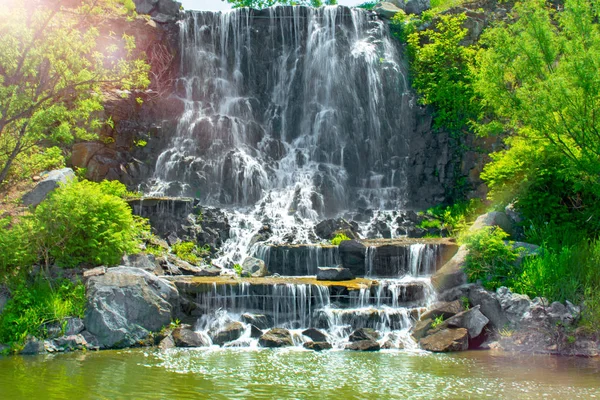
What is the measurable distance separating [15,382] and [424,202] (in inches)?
759

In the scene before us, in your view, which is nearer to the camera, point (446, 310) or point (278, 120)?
point (446, 310)

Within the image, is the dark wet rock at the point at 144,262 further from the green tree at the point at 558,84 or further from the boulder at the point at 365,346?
the green tree at the point at 558,84

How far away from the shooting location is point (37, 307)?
13.5m

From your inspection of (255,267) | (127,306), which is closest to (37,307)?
(127,306)

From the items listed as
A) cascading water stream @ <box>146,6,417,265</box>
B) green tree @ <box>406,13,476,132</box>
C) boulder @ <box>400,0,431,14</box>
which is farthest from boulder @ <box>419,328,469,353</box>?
boulder @ <box>400,0,431,14</box>

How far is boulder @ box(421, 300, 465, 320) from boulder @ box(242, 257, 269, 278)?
5.39 m

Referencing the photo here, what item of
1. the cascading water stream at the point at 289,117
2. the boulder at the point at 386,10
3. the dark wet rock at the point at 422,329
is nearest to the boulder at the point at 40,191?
the cascading water stream at the point at 289,117

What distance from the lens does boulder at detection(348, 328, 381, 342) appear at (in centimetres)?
1353

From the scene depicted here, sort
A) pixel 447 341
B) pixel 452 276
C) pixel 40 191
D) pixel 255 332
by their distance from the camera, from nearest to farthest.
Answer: pixel 447 341
pixel 255 332
pixel 452 276
pixel 40 191

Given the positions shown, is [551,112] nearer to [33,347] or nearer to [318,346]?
[318,346]

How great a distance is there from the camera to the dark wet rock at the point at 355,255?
1816 centimetres

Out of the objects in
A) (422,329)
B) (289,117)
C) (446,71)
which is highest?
(446,71)

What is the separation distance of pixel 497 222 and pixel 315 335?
6794mm

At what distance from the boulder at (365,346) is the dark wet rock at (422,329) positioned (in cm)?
119
